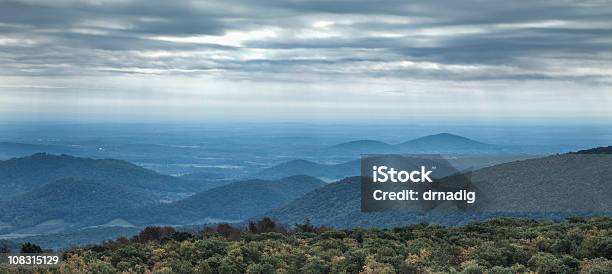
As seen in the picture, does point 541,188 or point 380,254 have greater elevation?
point 380,254

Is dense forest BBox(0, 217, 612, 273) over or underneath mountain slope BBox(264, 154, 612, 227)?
over

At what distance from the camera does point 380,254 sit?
2336 centimetres

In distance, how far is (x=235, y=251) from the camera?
23922 mm

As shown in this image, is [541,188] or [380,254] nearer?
[380,254]

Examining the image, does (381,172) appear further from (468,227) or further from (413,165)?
(413,165)

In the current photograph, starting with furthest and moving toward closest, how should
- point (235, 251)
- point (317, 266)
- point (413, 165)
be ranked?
1. point (413, 165)
2. point (235, 251)
3. point (317, 266)

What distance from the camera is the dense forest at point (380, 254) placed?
21109mm

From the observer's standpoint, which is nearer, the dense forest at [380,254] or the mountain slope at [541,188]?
the dense forest at [380,254]

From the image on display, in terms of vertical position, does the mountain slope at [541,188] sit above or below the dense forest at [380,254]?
below

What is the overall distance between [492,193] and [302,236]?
97460mm

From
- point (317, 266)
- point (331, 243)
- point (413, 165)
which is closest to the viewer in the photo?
point (317, 266)

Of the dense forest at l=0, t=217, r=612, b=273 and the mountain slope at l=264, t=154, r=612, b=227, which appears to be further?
the mountain slope at l=264, t=154, r=612, b=227

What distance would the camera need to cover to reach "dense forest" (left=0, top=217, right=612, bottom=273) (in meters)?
21.1

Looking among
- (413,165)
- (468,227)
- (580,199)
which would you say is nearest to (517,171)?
(580,199)
